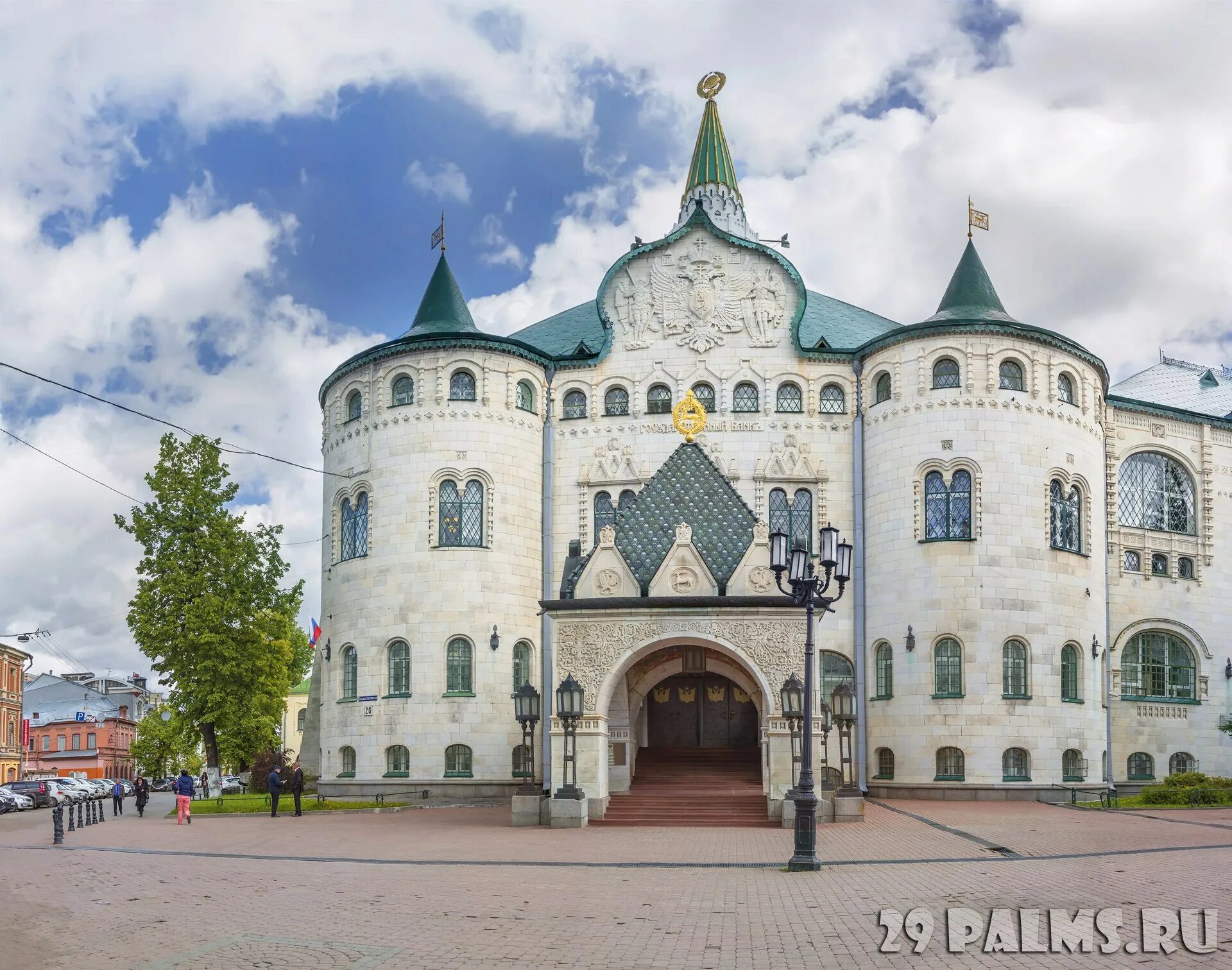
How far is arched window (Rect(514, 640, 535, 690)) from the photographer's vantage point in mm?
38062

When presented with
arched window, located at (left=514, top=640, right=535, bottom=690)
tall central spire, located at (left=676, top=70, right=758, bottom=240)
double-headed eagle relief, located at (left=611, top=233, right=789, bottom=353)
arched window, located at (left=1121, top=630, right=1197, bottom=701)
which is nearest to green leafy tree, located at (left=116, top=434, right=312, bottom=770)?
arched window, located at (left=514, top=640, right=535, bottom=690)

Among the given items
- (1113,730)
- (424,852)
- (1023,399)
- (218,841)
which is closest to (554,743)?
(424,852)

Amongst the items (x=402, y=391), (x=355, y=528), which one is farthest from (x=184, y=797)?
(x=402, y=391)

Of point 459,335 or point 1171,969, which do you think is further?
point 459,335

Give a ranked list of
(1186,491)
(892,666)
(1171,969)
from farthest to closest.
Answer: (1186,491) → (892,666) → (1171,969)

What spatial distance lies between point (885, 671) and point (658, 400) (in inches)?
424

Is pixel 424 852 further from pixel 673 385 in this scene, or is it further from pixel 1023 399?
pixel 1023 399

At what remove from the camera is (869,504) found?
38.3m

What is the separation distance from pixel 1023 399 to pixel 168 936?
2982cm

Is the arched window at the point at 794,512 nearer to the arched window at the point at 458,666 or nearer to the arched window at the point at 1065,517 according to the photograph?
the arched window at the point at 1065,517

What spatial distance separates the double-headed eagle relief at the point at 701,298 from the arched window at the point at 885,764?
41.9 ft

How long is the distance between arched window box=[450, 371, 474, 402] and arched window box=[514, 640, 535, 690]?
7649 mm

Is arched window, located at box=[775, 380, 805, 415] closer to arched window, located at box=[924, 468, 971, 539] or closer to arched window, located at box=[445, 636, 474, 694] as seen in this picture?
arched window, located at box=[924, 468, 971, 539]

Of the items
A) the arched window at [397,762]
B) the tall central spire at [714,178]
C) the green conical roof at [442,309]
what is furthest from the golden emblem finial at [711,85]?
the arched window at [397,762]
